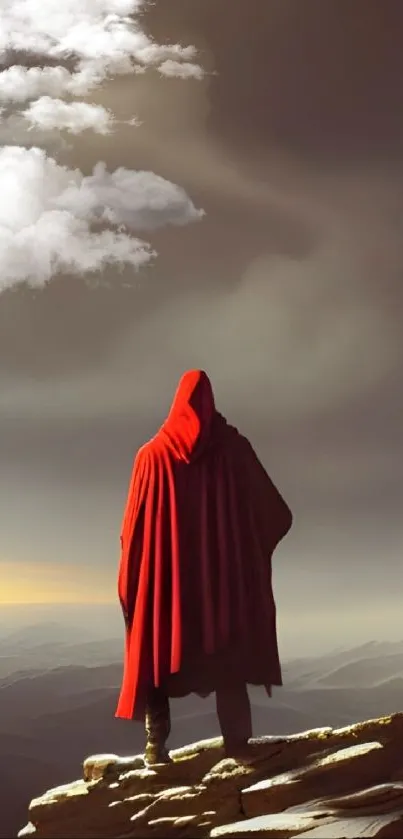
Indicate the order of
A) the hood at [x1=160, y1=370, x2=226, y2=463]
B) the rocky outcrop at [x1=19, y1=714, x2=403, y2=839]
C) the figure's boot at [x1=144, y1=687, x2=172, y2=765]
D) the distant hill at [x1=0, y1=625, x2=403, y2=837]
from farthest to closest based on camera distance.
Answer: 1. the distant hill at [x1=0, y1=625, x2=403, y2=837]
2. the hood at [x1=160, y1=370, x2=226, y2=463]
3. the figure's boot at [x1=144, y1=687, x2=172, y2=765]
4. the rocky outcrop at [x1=19, y1=714, x2=403, y2=839]

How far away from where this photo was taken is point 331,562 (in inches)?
149

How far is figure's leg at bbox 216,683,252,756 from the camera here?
109 inches

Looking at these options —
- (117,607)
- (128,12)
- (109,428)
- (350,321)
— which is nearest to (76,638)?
(117,607)

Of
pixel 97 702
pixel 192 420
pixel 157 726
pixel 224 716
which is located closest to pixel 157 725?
pixel 157 726

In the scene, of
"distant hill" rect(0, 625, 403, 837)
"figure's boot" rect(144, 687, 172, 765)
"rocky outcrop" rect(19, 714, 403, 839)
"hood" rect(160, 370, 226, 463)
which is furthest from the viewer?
"distant hill" rect(0, 625, 403, 837)

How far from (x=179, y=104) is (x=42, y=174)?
0.76 metres

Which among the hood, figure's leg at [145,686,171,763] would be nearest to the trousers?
figure's leg at [145,686,171,763]

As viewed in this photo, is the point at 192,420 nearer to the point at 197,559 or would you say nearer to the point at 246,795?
the point at 197,559

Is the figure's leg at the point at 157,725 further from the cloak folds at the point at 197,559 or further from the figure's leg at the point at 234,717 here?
the figure's leg at the point at 234,717

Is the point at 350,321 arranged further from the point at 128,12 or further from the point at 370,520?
the point at 128,12

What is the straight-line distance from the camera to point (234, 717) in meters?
2.80

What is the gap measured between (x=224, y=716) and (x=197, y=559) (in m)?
0.52

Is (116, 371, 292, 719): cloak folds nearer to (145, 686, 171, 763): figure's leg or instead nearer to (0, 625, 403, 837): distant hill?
(145, 686, 171, 763): figure's leg

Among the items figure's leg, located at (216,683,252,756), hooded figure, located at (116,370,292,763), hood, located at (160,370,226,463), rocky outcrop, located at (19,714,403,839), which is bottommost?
rocky outcrop, located at (19,714,403,839)
